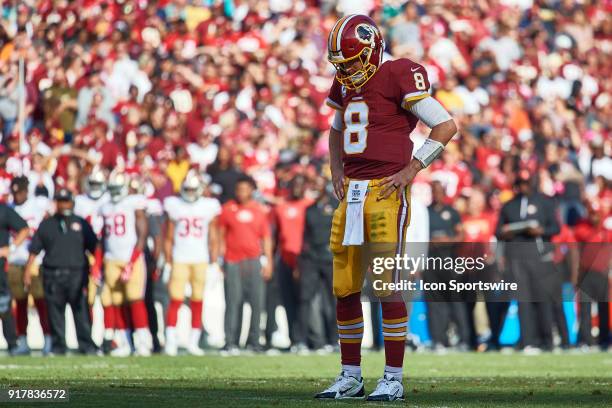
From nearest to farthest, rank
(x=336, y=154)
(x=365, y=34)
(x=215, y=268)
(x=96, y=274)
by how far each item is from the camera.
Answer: (x=365, y=34)
(x=336, y=154)
(x=96, y=274)
(x=215, y=268)

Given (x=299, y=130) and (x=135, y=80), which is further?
(x=135, y=80)

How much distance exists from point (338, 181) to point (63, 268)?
7.54m

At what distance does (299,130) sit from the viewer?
2000cm

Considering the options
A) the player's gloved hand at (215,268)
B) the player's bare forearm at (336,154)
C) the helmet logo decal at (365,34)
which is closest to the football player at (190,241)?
the player's gloved hand at (215,268)

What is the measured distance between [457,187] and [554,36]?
709cm

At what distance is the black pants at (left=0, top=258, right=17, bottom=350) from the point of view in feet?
51.4

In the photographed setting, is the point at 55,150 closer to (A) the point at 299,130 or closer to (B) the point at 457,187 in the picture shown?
(A) the point at 299,130

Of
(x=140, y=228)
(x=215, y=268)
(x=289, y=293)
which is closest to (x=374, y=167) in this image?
(x=140, y=228)

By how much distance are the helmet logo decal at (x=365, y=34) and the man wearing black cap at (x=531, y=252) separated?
8295 mm

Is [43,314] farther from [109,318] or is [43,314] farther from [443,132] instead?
[443,132]

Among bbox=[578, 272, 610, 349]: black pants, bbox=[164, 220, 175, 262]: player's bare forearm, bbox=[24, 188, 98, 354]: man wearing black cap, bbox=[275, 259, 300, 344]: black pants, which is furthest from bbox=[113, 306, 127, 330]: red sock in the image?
bbox=[578, 272, 610, 349]: black pants

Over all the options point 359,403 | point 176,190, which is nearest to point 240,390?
point 359,403

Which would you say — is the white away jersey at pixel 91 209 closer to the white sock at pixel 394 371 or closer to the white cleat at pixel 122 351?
the white cleat at pixel 122 351

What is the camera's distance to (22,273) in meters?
16.3
